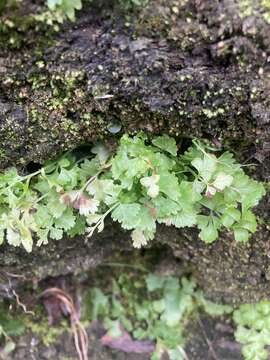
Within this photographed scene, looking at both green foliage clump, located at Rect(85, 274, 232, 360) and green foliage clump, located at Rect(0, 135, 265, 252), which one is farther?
green foliage clump, located at Rect(85, 274, 232, 360)

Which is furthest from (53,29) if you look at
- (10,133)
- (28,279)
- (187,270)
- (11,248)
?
(187,270)

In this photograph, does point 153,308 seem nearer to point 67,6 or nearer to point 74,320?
point 74,320

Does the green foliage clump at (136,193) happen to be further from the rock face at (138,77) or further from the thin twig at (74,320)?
the thin twig at (74,320)

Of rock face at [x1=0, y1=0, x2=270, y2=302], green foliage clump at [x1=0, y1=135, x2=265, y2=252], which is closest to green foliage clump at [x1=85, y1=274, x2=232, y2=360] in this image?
green foliage clump at [x1=0, y1=135, x2=265, y2=252]

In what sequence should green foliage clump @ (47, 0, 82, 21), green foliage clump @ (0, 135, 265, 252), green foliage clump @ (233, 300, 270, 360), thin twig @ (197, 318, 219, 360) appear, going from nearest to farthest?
green foliage clump @ (47, 0, 82, 21) < green foliage clump @ (0, 135, 265, 252) < green foliage clump @ (233, 300, 270, 360) < thin twig @ (197, 318, 219, 360)

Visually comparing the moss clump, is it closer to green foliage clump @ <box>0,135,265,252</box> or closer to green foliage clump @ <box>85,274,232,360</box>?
green foliage clump @ <box>0,135,265,252</box>

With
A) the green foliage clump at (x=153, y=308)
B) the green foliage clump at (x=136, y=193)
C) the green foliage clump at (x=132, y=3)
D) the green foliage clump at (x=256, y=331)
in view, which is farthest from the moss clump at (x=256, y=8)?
the green foliage clump at (x=153, y=308)
